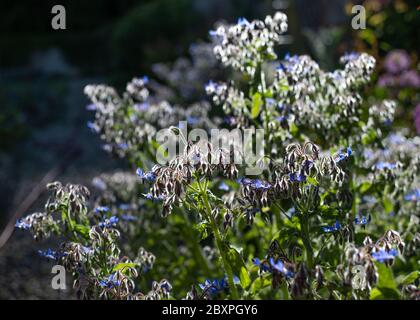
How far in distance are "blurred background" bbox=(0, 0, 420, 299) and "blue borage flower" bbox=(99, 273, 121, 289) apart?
3.77 ft

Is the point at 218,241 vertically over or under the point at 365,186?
under

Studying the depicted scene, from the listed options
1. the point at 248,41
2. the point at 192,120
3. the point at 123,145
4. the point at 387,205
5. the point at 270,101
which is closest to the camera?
the point at 248,41

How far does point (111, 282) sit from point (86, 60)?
1131 cm

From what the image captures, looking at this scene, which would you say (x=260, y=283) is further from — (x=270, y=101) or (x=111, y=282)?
(x=270, y=101)

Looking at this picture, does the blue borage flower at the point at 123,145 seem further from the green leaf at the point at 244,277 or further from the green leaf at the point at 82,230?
the green leaf at the point at 244,277

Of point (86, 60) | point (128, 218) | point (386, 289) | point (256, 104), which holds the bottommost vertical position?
point (386, 289)

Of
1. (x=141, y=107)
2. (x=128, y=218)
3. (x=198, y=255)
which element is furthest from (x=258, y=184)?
(x=141, y=107)

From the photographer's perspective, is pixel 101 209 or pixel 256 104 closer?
pixel 101 209

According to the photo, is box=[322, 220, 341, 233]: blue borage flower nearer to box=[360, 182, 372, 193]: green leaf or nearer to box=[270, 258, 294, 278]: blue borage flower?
box=[270, 258, 294, 278]: blue borage flower

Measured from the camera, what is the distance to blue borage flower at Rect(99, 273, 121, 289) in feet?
6.89

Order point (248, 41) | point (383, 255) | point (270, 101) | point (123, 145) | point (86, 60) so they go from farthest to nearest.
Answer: point (86, 60) < point (123, 145) < point (270, 101) < point (248, 41) < point (383, 255)

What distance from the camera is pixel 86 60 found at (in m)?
13.0
